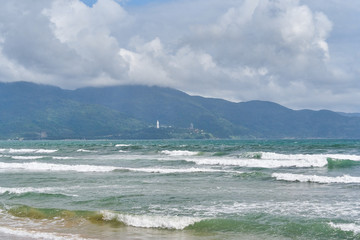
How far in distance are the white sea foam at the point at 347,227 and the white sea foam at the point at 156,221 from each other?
16.0ft

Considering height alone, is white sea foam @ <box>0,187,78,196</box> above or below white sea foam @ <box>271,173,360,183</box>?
below

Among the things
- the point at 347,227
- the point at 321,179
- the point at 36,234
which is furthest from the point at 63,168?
the point at 347,227

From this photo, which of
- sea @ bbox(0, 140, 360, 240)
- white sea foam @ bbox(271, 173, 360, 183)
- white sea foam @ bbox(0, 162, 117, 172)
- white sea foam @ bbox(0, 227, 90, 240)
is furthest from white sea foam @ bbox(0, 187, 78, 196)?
white sea foam @ bbox(271, 173, 360, 183)

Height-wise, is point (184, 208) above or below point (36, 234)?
above

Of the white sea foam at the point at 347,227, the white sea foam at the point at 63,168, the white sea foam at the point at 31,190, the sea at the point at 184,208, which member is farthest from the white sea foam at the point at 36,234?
the white sea foam at the point at 63,168

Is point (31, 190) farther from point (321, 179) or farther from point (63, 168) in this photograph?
point (321, 179)

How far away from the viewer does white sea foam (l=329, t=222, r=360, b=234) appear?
13.0m

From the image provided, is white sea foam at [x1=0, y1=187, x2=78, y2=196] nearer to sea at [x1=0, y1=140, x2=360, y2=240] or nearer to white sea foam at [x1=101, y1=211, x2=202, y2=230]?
sea at [x1=0, y1=140, x2=360, y2=240]

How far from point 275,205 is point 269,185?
23.5ft

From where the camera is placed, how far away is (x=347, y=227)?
1331cm

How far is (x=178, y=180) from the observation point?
27609mm

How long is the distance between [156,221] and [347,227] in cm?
685

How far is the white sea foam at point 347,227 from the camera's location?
1301 centimetres

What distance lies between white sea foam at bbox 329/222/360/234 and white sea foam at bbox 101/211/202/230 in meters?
4.87
